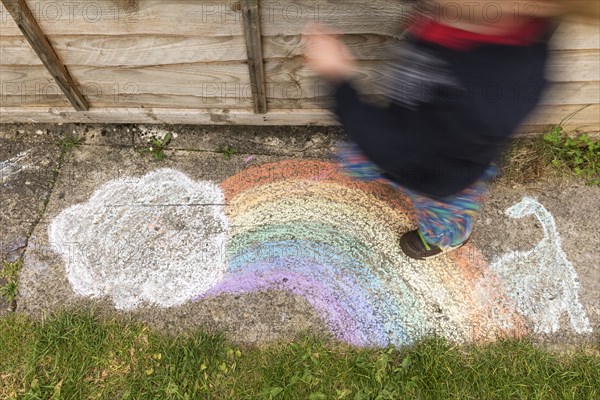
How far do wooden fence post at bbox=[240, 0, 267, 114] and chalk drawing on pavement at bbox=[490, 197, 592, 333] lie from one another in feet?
4.74

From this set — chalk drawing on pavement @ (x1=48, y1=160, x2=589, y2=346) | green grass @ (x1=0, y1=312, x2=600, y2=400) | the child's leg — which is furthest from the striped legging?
green grass @ (x1=0, y1=312, x2=600, y2=400)

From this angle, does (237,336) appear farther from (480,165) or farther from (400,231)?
(480,165)

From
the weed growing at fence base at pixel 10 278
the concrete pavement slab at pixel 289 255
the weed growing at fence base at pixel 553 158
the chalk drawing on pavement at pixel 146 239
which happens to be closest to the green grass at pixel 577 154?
the weed growing at fence base at pixel 553 158

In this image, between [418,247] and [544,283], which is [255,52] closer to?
[418,247]

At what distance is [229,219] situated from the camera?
7.97 ft

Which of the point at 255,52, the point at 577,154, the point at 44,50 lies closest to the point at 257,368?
the point at 255,52

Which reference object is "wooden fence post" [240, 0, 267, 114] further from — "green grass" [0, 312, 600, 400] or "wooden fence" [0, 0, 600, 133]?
"green grass" [0, 312, 600, 400]

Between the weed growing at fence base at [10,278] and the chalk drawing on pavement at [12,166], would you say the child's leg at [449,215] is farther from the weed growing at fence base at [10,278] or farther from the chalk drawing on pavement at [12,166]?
the chalk drawing on pavement at [12,166]

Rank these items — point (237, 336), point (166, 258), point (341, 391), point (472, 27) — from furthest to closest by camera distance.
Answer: point (166, 258) → point (237, 336) → point (341, 391) → point (472, 27)

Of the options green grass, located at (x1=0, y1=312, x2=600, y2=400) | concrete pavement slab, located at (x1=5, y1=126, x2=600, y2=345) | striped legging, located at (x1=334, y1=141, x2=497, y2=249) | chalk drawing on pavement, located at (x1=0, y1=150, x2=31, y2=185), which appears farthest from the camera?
chalk drawing on pavement, located at (x1=0, y1=150, x2=31, y2=185)

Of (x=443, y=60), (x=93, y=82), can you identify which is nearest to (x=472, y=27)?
(x=443, y=60)

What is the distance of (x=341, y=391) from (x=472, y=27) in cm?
151

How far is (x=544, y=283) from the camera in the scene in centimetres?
227

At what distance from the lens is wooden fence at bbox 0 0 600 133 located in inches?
77.8
